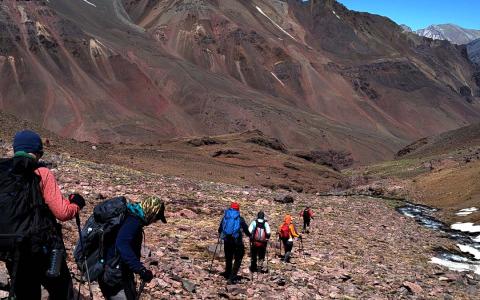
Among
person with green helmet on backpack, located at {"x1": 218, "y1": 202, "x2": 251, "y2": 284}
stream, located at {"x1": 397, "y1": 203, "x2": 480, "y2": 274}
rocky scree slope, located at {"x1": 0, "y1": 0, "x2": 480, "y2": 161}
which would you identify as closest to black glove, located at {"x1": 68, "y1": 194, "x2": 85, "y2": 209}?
person with green helmet on backpack, located at {"x1": 218, "y1": 202, "x2": 251, "y2": 284}

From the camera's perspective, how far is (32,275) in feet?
19.2

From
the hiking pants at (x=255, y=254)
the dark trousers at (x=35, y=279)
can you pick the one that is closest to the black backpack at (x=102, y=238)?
the dark trousers at (x=35, y=279)

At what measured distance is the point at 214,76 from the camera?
120812 mm

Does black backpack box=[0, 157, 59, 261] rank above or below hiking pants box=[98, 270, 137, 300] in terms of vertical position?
above

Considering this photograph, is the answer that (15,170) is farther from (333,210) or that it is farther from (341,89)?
(341,89)

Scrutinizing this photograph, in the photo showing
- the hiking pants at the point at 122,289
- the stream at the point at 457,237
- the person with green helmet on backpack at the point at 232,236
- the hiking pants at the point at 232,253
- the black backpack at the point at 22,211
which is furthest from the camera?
the stream at the point at 457,237

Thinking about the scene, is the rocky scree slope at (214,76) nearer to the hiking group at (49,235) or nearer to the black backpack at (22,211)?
the hiking group at (49,235)

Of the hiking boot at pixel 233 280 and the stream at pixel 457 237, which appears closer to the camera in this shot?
the hiking boot at pixel 233 280

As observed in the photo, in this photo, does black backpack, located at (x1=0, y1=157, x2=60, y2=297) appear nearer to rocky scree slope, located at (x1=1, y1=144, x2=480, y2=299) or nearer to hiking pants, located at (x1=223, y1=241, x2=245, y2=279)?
rocky scree slope, located at (x1=1, y1=144, x2=480, y2=299)

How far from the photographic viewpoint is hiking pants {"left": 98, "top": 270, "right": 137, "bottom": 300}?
6715 millimetres

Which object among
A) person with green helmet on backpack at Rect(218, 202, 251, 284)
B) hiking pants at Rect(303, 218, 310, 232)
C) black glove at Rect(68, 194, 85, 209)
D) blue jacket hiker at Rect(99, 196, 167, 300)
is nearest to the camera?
black glove at Rect(68, 194, 85, 209)

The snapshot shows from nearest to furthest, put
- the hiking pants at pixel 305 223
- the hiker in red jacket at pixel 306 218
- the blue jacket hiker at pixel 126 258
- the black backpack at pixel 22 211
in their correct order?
the black backpack at pixel 22 211 → the blue jacket hiker at pixel 126 258 → the hiker in red jacket at pixel 306 218 → the hiking pants at pixel 305 223

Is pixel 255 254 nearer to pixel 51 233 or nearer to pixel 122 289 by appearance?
pixel 122 289

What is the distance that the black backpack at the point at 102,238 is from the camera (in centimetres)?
657
